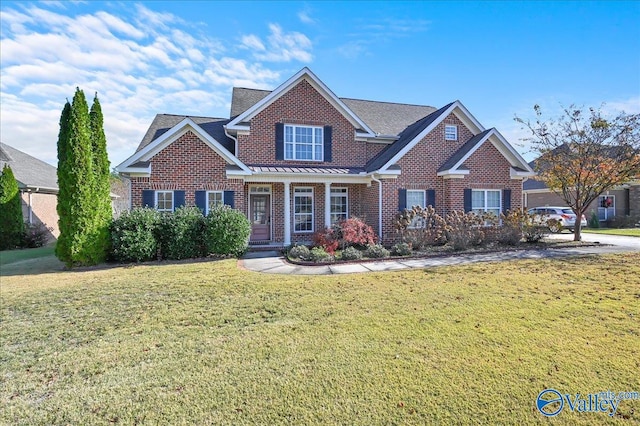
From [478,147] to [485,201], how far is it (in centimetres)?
267

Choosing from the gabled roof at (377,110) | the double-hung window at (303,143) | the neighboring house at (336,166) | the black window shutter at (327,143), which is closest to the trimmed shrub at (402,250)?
the neighboring house at (336,166)

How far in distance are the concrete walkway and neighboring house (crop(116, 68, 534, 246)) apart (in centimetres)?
323

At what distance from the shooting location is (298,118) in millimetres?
15633

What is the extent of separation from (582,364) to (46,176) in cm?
2958

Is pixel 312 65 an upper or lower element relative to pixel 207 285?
upper

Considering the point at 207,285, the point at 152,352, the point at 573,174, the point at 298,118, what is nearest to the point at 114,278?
the point at 207,285

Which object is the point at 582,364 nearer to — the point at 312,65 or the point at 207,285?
the point at 207,285

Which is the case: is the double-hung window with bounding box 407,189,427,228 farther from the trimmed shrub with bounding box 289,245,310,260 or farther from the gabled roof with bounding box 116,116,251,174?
the gabled roof with bounding box 116,116,251,174

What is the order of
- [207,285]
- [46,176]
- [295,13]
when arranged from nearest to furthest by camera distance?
[207,285] → [295,13] → [46,176]

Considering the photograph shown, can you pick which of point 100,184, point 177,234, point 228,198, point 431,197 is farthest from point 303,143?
point 100,184

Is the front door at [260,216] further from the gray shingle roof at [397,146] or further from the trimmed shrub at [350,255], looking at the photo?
the trimmed shrub at [350,255]

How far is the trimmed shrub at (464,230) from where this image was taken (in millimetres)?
12820

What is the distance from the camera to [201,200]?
43.8ft

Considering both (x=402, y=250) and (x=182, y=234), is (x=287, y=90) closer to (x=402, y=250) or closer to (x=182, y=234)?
(x=182, y=234)
